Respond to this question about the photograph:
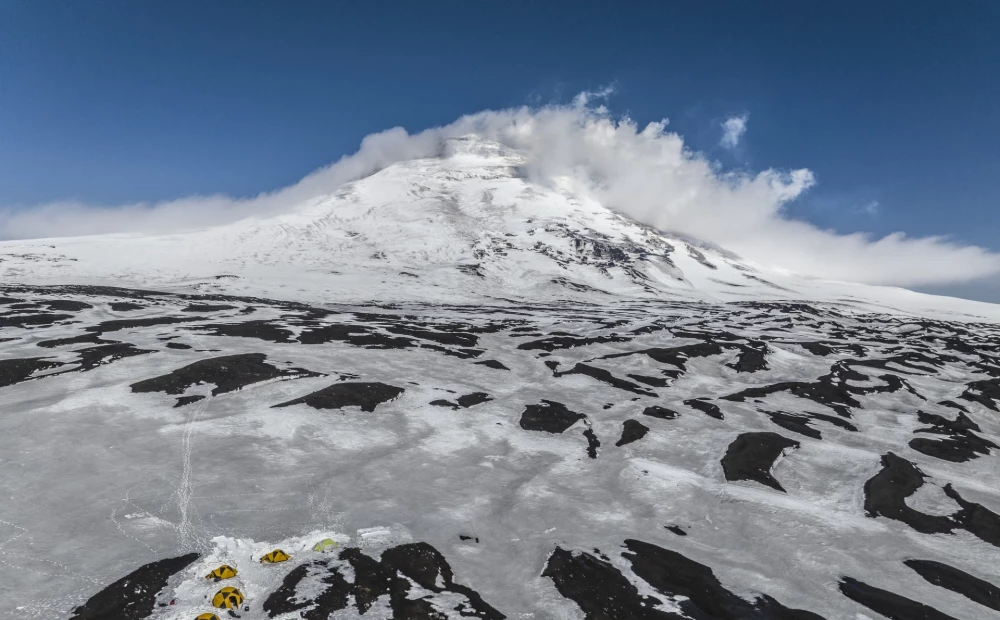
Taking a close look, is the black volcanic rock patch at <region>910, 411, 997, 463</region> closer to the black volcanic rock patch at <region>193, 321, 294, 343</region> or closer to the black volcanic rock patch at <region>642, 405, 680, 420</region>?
the black volcanic rock patch at <region>642, 405, 680, 420</region>

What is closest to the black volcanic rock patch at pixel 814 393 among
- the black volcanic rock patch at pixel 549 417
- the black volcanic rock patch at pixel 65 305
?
the black volcanic rock patch at pixel 549 417

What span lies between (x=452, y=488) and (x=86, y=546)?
1253 centimetres

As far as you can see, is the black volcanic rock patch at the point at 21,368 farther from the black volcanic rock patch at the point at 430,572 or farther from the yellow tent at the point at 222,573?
the black volcanic rock patch at the point at 430,572

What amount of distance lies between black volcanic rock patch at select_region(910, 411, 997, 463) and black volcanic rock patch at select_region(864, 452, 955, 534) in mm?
4825

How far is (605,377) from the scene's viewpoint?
46.9 meters

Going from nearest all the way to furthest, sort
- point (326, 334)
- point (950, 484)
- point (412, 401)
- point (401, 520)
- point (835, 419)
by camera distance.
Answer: point (401, 520), point (950, 484), point (412, 401), point (835, 419), point (326, 334)

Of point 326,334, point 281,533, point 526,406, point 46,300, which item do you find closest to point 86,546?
point 281,533

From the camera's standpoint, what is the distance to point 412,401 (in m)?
34.8

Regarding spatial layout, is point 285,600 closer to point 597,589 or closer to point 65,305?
point 597,589

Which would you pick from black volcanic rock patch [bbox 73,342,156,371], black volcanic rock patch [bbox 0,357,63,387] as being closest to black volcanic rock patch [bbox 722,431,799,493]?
black volcanic rock patch [bbox 73,342,156,371]

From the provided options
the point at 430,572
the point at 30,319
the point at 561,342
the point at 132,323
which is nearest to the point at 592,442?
the point at 430,572

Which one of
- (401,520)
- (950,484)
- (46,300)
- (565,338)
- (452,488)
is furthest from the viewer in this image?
(46,300)

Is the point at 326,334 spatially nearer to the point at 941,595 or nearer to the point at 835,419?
the point at 835,419

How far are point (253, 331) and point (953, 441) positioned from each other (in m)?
60.4
